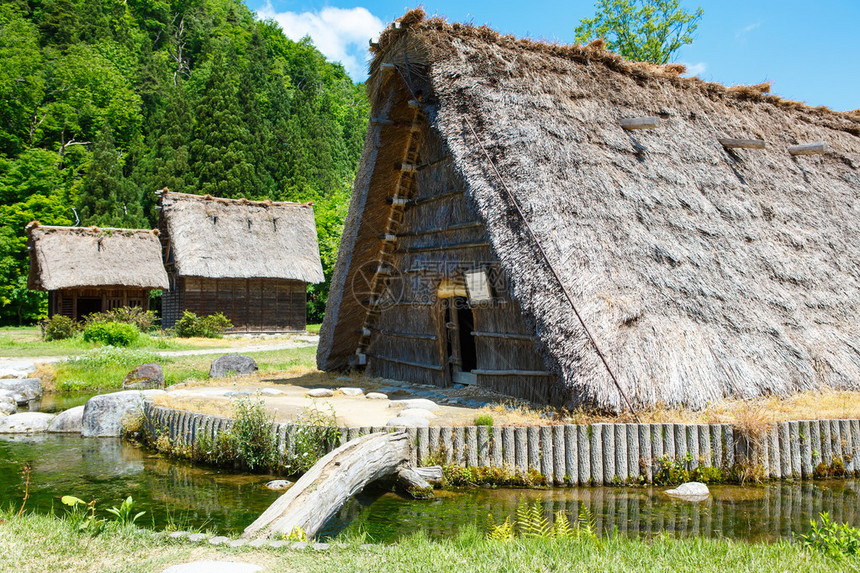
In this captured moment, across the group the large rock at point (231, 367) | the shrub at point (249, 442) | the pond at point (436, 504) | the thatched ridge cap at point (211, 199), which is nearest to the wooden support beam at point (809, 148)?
the pond at point (436, 504)

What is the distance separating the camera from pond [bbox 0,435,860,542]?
213 inches

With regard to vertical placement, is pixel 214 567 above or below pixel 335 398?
below

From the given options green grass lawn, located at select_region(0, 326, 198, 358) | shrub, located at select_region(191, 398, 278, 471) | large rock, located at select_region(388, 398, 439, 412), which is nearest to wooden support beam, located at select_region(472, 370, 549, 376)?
large rock, located at select_region(388, 398, 439, 412)

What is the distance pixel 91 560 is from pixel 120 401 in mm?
6763

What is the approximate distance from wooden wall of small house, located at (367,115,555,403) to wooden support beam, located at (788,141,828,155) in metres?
7.00

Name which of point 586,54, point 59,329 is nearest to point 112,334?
point 59,329

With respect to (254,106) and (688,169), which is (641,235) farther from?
(254,106)

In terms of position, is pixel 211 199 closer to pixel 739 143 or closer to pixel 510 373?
pixel 510 373

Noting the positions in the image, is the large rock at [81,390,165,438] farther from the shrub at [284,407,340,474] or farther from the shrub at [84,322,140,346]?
the shrub at [84,322,140,346]

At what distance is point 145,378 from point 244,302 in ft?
52.9

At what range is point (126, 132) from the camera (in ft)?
146

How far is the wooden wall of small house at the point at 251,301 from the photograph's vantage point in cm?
2784

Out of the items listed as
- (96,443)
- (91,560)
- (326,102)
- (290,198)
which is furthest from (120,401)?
(326,102)

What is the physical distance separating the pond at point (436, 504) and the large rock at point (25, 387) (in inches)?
239
